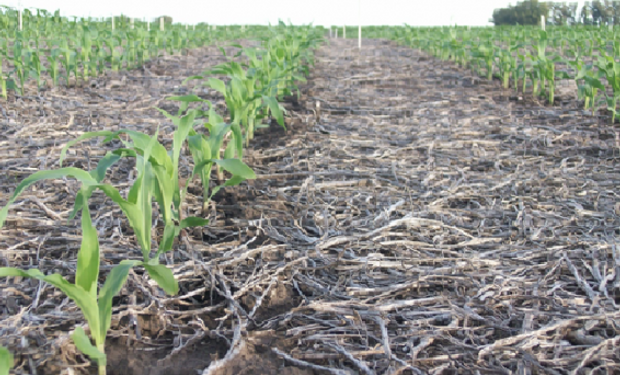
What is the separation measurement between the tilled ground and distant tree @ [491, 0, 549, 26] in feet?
124

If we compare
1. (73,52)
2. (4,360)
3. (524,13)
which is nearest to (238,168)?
(4,360)

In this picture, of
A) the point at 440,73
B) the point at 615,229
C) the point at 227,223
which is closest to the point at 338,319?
the point at 227,223

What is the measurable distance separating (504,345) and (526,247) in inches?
26.6

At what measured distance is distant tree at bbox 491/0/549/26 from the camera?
36.8 meters

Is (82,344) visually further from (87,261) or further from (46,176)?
(46,176)

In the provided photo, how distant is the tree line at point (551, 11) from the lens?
34.1 meters

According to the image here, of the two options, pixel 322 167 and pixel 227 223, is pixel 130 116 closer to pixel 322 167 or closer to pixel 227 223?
pixel 322 167

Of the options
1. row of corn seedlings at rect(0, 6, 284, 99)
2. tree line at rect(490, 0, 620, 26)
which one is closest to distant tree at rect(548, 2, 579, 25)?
tree line at rect(490, 0, 620, 26)

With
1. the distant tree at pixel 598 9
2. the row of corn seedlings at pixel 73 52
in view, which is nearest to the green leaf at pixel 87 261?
the row of corn seedlings at pixel 73 52

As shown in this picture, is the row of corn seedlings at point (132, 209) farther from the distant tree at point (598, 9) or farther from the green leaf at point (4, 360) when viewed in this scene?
the distant tree at point (598, 9)

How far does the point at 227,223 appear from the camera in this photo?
2.15 meters

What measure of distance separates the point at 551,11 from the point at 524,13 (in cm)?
193

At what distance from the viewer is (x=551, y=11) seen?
123ft

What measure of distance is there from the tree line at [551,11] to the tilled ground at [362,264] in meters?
32.9
